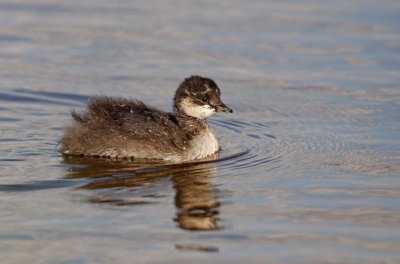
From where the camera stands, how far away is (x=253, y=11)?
20.1m

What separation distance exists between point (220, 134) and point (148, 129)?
161 centimetres

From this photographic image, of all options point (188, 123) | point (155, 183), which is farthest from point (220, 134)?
point (155, 183)

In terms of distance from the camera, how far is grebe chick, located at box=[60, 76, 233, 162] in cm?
1212

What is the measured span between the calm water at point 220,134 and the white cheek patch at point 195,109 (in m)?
0.53

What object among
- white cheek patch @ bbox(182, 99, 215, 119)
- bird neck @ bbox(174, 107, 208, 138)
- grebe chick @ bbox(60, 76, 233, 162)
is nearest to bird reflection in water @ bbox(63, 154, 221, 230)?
grebe chick @ bbox(60, 76, 233, 162)

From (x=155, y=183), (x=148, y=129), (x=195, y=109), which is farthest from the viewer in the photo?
(x=195, y=109)

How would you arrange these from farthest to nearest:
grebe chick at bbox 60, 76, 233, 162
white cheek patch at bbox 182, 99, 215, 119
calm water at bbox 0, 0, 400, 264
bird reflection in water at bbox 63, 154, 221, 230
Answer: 1. white cheek patch at bbox 182, 99, 215, 119
2. grebe chick at bbox 60, 76, 233, 162
3. bird reflection in water at bbox 63, 154, 221, 230
4. calm water at bbox 0, 0, 400, 264

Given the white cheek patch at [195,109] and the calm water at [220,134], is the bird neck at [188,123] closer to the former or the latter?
the white cheek patch at [195,109]

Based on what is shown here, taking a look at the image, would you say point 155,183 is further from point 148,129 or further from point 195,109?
point 195,109

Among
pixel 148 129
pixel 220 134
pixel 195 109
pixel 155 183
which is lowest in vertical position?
pixel 155 183

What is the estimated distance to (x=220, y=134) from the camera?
13.6m

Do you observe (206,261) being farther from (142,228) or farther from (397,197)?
(397,197)

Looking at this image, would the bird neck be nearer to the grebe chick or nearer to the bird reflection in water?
the grebe chick

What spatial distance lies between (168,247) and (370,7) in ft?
40.6
